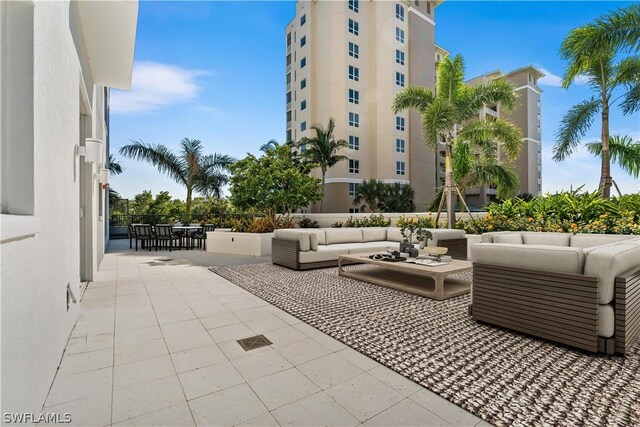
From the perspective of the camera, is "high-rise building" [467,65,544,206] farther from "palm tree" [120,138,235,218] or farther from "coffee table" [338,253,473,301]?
"coffee table" [338,253,473,301]

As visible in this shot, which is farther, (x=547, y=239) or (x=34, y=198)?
(x=547, y=239)

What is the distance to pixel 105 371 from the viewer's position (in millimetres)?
2154

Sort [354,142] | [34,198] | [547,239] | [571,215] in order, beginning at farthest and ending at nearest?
[354,142]
[571,215]
[547,239]
[34,198]

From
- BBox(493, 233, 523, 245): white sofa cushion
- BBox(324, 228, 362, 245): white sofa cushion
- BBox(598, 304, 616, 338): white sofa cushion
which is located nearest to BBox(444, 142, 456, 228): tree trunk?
BBox(324, 228, 362, 245): white sofa cushion

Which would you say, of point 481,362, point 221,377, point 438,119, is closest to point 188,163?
point 438,119

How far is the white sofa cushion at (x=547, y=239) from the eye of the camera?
431 centimetres

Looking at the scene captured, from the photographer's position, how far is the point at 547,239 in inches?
175

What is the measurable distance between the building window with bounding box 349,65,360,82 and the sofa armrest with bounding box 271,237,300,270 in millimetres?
19005

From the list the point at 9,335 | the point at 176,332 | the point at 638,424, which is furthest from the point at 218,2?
the point at 638,424

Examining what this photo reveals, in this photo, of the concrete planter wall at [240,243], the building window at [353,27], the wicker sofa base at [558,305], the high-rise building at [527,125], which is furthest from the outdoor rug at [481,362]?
the high-rise building at [527,125]

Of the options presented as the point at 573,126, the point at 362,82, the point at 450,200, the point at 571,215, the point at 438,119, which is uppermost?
the point at 362,82

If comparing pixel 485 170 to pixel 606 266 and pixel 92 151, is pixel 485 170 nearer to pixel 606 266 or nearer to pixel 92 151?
pixel 606 266

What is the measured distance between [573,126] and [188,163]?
14.4 m

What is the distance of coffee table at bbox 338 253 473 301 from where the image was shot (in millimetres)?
3924
